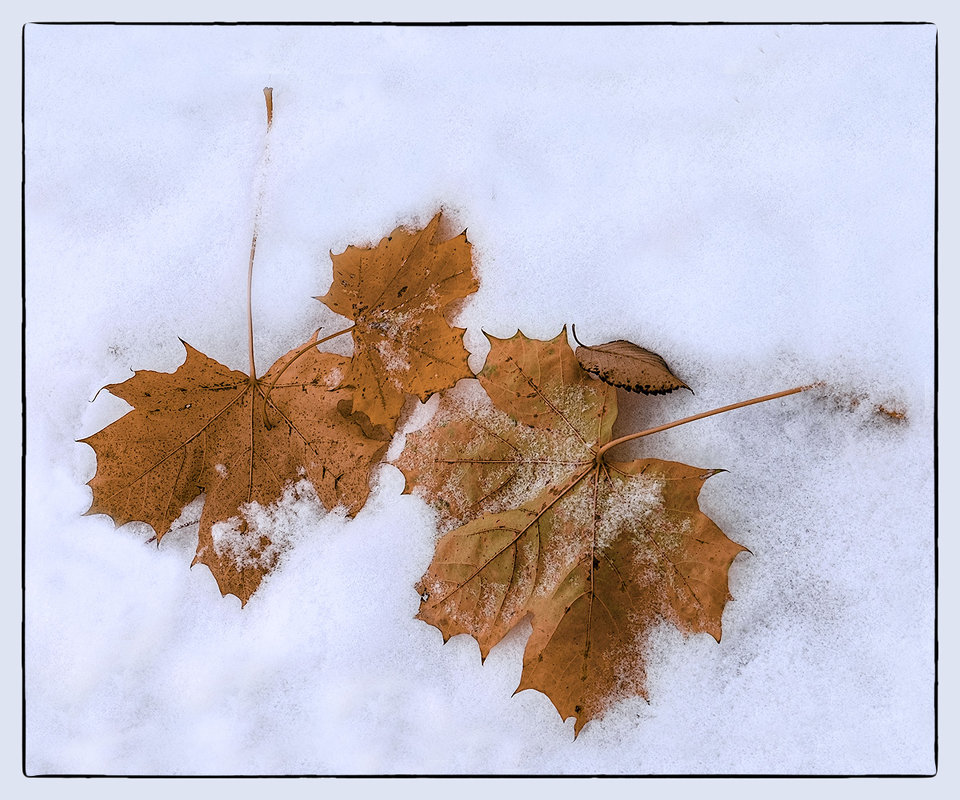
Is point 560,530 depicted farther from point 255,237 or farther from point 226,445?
point 255,237

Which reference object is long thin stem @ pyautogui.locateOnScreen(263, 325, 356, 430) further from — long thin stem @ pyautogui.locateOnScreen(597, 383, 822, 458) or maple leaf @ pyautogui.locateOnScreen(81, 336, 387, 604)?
long thin stem @ pyautogui.locateOnScreen(597, 383, 822, 458)

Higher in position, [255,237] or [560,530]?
[255,237]

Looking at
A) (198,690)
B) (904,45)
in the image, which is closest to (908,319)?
(904,45)

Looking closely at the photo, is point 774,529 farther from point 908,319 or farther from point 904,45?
point 904,45

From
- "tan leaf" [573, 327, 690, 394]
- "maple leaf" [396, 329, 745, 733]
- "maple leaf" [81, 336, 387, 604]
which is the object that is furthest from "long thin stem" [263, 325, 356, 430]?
"tan leaf" [573, 327, 690, 394]

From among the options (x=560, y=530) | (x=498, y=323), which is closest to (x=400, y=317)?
(x=498, y=323)

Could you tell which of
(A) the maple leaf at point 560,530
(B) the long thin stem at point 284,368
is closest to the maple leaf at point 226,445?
(B) the long thin stem at point 284,368
